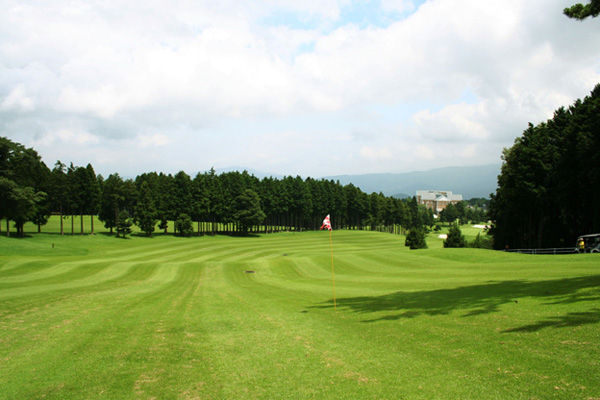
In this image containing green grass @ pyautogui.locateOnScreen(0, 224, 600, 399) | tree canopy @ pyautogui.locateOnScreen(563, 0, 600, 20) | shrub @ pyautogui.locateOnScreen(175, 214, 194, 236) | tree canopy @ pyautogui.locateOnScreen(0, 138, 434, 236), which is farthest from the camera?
shrub @ pyautogui.locateOnScreen(175, 214, 194, 236)

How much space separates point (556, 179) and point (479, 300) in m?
41.5

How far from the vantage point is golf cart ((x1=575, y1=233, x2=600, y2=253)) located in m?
35.7

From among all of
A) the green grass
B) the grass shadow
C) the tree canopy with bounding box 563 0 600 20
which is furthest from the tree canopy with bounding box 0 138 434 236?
the tree canopy with bounding box 563 0 600 20

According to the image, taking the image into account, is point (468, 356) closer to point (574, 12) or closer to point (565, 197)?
point (574, 12)

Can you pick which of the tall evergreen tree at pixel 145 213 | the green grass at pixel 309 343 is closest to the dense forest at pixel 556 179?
the green grass at pixel 309 343

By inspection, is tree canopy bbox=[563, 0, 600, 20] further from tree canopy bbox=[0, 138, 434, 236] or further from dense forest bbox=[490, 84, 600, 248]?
tree canopy bbox=[0, 138, 434, 236]

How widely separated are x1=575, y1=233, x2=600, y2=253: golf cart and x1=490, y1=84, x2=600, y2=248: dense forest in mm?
5157

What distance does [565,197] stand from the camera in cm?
4325

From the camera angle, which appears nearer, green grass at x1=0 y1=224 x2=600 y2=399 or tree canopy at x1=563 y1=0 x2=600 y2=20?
green grass at x1=0 y1=224 x2=600 y2=399

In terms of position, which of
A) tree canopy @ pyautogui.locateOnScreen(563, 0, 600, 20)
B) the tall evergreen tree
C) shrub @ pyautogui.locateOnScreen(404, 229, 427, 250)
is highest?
tree canopy @ pyautogui.locateOnScreen(563, 0, 600, 20)

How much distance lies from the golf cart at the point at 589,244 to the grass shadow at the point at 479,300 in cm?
2570

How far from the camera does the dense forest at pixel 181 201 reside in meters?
59.4

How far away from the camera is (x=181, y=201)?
8619 centimetres

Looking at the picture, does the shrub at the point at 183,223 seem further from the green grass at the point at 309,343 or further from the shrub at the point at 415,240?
the green grass at the point at 309,343
